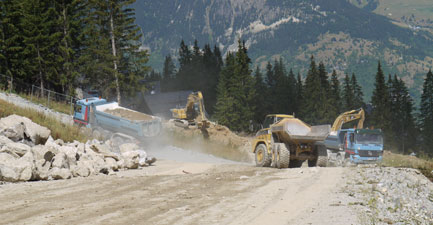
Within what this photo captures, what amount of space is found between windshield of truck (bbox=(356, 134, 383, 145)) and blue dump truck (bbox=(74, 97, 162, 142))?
40.5 feet

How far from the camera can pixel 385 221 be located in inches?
323

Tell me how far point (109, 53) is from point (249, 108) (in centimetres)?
2474

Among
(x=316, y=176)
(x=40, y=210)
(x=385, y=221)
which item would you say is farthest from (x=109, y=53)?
(x=385, y=221)

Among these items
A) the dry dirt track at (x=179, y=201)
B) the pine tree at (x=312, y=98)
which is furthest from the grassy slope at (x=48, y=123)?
the pine tree at (x=312, y=98)

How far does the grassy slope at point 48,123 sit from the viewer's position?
19938mm

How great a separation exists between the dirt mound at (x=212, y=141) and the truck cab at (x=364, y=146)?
8.26 meters

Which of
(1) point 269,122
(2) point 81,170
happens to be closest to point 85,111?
(1) point 269,122

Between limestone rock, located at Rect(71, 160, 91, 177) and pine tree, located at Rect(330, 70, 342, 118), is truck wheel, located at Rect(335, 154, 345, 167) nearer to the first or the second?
limestone rock, located at Rect(71, 160, 91, 177)

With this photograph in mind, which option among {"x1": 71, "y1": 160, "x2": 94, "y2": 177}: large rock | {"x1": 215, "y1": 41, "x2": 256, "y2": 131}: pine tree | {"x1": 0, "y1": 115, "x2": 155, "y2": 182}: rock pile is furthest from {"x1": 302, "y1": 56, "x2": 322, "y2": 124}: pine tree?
{"x1": 71, "y1": 160, "x2": 94, "y2": 177}: large rock

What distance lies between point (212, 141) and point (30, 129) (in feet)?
59.1

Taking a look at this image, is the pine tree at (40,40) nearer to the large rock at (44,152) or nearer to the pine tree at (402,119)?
the large rock at (44,152)

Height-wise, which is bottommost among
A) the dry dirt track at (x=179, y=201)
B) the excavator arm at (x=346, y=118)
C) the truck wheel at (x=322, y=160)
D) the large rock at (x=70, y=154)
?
the dry dirt track at (x=179, y=201)

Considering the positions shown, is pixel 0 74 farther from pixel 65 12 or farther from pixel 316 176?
pixel 316 176

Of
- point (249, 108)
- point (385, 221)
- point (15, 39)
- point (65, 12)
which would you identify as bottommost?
point (385, 221)
